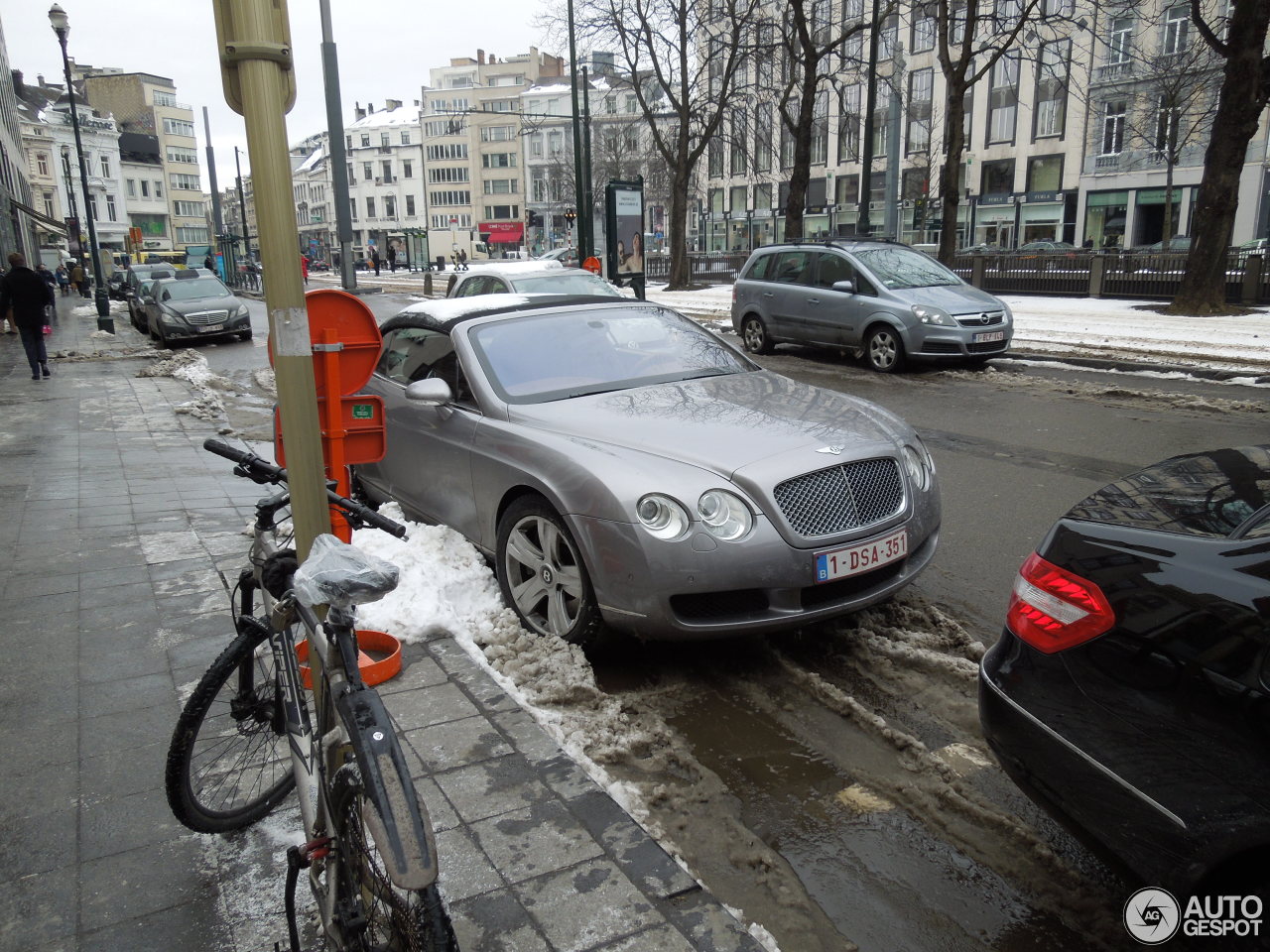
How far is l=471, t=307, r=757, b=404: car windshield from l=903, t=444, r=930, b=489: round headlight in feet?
4.10

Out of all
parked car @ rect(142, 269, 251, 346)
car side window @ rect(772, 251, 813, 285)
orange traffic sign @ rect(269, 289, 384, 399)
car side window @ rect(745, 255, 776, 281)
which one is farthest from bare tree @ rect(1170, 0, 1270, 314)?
parked car @ rect(142, 269, 251, 346)

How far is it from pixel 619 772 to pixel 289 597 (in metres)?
1.46

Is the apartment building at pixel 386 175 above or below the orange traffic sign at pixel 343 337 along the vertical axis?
above

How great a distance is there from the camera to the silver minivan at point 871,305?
1295 centimetres

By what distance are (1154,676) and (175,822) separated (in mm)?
2758

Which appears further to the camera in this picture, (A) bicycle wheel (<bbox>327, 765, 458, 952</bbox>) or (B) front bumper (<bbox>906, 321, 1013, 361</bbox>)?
(B) front bumper (<bbox>906, 321, 1013, 361</bbox>)

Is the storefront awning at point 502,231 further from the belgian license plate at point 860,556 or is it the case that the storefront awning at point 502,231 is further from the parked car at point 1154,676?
the parked car at point 1154,676

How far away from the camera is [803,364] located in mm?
14258

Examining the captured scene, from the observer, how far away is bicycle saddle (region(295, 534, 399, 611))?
201 cm

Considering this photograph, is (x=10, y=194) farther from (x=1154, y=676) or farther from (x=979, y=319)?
(x=1154, y=676)

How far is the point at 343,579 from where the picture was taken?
6.61 ft

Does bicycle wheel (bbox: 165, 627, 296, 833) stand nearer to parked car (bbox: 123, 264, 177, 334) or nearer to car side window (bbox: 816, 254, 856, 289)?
car side window (bbox: 816, 254, 856, 289)

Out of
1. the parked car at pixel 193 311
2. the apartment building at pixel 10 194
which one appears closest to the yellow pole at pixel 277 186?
the parked car at pixel 193 311

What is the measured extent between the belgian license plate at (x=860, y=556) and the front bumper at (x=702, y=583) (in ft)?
0.12
